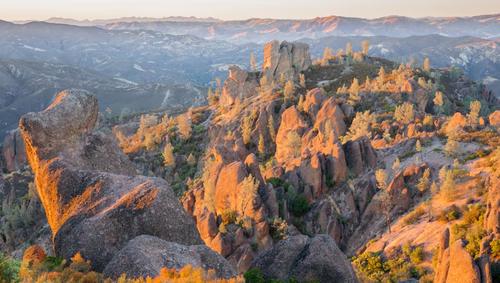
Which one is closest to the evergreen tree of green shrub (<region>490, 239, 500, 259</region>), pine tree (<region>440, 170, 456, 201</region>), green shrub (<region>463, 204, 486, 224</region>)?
pine tree (<region>440, 170, 456, 201</region>)

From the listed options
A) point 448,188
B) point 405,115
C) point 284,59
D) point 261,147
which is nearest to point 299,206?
point 448,188

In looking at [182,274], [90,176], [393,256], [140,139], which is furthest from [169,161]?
[182,274]

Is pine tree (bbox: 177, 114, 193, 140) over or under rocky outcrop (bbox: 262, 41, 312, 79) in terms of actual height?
under

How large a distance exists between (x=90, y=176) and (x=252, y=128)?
96083mm

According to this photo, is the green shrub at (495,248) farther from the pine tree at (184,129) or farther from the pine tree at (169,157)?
the pine tree at (184,129)

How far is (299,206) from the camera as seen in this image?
64375 millimetres

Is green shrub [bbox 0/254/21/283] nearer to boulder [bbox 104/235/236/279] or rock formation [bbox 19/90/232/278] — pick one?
boulder [bbox 104/235/236/279]

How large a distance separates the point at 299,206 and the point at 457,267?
3629 cm

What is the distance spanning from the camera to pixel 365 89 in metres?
130

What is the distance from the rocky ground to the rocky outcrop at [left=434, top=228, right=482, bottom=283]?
0.13 metres

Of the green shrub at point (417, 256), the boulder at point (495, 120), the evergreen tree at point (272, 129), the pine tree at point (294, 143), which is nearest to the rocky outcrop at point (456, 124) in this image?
the boulder at point (495, 120)

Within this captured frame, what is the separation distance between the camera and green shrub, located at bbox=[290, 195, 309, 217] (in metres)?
64.1

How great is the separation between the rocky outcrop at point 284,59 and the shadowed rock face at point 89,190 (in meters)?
138

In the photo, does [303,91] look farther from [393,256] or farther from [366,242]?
[393,256]
